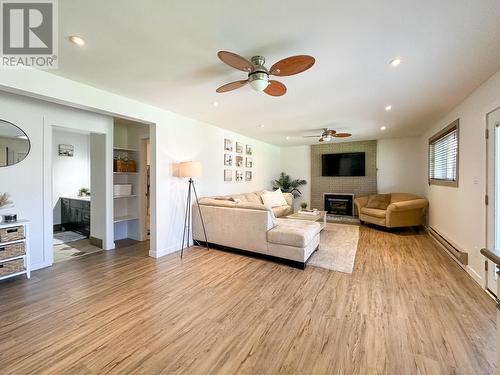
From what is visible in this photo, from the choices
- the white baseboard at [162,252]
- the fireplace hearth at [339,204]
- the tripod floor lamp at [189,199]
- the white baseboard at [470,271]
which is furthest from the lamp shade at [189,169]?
the fireplace hearth at [339,204]

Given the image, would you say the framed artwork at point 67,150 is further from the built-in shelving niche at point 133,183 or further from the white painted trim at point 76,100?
the white painted trim at point 76,100

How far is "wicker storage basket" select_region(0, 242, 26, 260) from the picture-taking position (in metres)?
2.66

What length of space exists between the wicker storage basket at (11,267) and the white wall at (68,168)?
2.99 metres

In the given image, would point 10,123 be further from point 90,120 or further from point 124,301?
point 124,301

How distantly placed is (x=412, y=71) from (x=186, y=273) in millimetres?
3625

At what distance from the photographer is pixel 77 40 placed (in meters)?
1.91

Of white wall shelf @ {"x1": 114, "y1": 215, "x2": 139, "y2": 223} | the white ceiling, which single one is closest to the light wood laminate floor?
white wall shelf @ {"x1": 114, "y1": 215, "x2": 139, "y2": 223}

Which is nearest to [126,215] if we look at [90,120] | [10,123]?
[90,120]

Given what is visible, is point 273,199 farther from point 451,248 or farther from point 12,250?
point 12,250

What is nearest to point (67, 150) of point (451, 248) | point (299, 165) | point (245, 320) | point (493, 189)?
point (245, 320)

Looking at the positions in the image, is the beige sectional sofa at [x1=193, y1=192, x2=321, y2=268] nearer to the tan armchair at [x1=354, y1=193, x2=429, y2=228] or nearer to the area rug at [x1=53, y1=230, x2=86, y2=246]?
the tan armchair at [x1=354, y1=193, x2=429, y2=228]

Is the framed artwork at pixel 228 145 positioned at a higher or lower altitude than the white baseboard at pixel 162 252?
higher

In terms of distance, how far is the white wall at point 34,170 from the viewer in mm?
2959

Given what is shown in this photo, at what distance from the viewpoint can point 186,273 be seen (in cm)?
308
